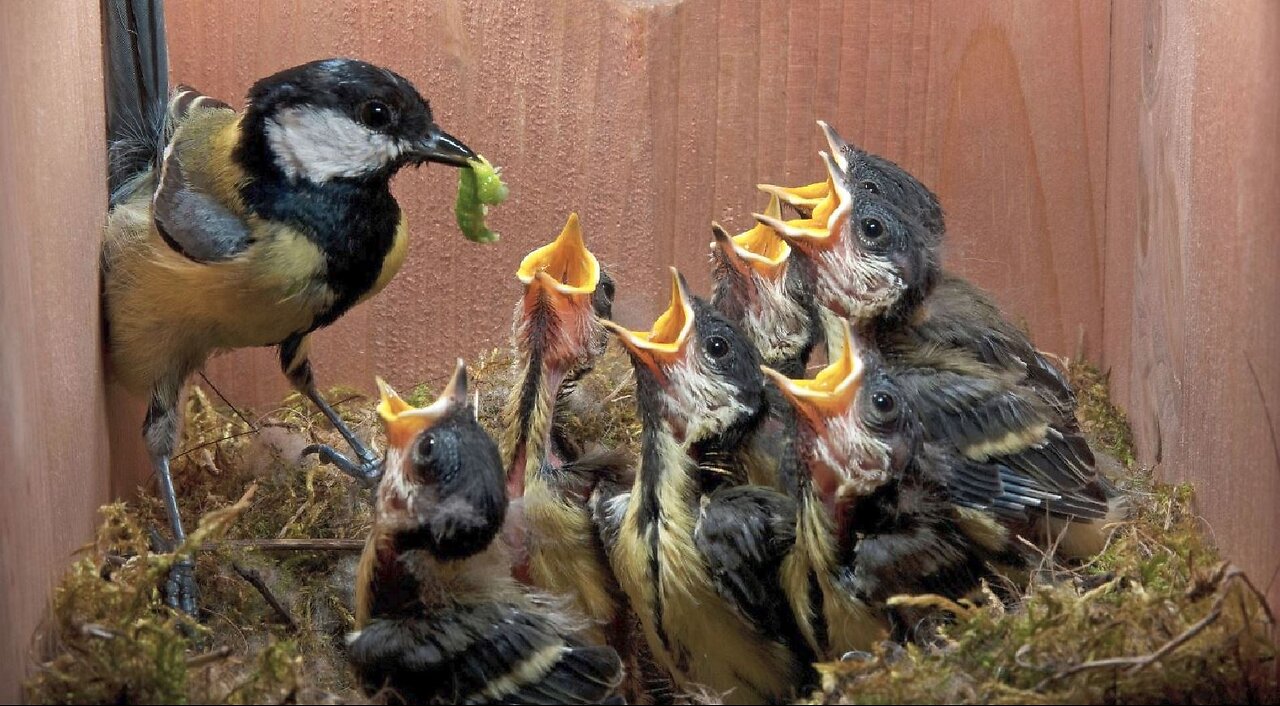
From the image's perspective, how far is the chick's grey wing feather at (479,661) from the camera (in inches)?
94.5

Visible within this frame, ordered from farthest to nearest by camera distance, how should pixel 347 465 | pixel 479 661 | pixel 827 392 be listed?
1. pixel 347 465
2. pixel 827 392
3. pixel 479 661

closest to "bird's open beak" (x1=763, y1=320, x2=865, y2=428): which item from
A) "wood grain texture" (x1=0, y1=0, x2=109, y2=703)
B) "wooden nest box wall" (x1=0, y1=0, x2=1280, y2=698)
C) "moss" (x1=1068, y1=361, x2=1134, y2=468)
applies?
"wooden nest box wall" (x1=0, y1=0, x2=1280, y2=698)

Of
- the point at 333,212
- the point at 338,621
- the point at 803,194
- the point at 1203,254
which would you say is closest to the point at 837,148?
the point at 803,194

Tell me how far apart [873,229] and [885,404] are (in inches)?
22.2

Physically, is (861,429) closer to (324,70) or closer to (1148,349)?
(1148,349)

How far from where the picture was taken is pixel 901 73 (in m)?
3.61

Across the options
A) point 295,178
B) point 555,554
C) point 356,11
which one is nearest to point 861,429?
point 555,554

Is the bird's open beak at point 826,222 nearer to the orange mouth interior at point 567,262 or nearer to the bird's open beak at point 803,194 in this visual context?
the bird's open beak at point 803,194

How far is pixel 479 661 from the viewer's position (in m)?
2.41

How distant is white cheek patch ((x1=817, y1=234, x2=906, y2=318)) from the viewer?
3041 millimetres

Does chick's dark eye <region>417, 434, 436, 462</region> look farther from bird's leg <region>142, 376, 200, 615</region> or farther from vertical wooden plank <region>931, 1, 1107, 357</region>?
vertical wooden plank <region>931, 1, 1107, 357</region>

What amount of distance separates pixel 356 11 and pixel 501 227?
634 millimetres

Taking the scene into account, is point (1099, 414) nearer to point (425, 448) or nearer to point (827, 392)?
point (827, 392)

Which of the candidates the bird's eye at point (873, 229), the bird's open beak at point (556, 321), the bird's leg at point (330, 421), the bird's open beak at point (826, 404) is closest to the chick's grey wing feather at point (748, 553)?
the bird's open beak at point (826, 404)
